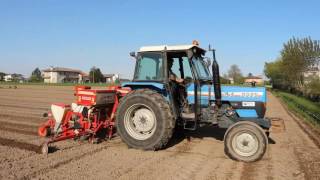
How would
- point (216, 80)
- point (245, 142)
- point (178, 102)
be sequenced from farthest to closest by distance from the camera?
point (178, 102) < point (216, 80) < point (245, 142)

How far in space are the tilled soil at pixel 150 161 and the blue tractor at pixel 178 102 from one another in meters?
0.38

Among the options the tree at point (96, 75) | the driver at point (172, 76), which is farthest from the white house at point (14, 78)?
the driver at point (172, 76)

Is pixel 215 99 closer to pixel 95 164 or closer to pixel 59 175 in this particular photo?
pixel 95 164

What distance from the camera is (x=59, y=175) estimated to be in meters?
5.66

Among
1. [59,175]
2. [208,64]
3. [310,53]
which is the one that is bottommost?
[59,175]

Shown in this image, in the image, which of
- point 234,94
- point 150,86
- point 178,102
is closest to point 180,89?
point 178,102

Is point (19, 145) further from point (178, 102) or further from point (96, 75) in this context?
point (96, 75)

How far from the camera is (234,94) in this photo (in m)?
7.58

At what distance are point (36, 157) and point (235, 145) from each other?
385cm

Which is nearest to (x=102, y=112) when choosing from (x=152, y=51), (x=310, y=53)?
(x=152, y=51)

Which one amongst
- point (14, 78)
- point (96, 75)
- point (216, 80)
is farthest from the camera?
point (14, 78)

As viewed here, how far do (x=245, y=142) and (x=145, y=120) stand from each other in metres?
2.20

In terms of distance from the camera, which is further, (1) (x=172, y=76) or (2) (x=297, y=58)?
(2) (x=297, y=58)

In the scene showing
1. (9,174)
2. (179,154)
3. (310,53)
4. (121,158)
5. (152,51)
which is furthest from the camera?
(310,53)
